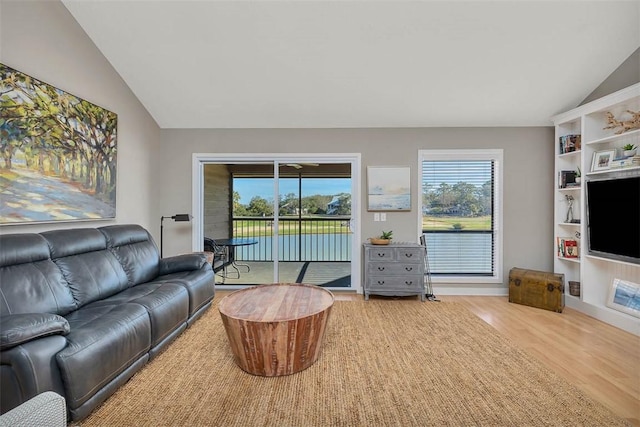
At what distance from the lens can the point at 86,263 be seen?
2.59 meters

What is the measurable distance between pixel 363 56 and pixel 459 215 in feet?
8.80

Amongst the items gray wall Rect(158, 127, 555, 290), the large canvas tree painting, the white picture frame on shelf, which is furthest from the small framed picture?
the large canvas tree painting

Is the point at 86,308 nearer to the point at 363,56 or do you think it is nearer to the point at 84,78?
the point at 84,78

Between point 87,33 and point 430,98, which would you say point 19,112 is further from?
point 430,98

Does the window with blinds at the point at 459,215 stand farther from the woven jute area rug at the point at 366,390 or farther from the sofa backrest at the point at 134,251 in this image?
the sofa backrest at the point at 134,251

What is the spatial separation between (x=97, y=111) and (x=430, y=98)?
3.84m

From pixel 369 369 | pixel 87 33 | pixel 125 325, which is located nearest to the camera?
pixel 125 325

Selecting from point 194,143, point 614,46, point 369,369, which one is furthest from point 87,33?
point 614,46

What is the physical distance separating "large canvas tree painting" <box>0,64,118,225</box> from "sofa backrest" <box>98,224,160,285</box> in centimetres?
31

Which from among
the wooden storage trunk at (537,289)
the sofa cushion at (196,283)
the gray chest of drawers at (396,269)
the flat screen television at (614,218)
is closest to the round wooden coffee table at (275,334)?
the sofa cushion at (196,283)

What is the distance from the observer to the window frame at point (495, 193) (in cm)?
434

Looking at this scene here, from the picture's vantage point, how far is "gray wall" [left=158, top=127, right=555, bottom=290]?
4301 millimetres

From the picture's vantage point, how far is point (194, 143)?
4469 mm

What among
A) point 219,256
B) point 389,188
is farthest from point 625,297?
point 219,256
